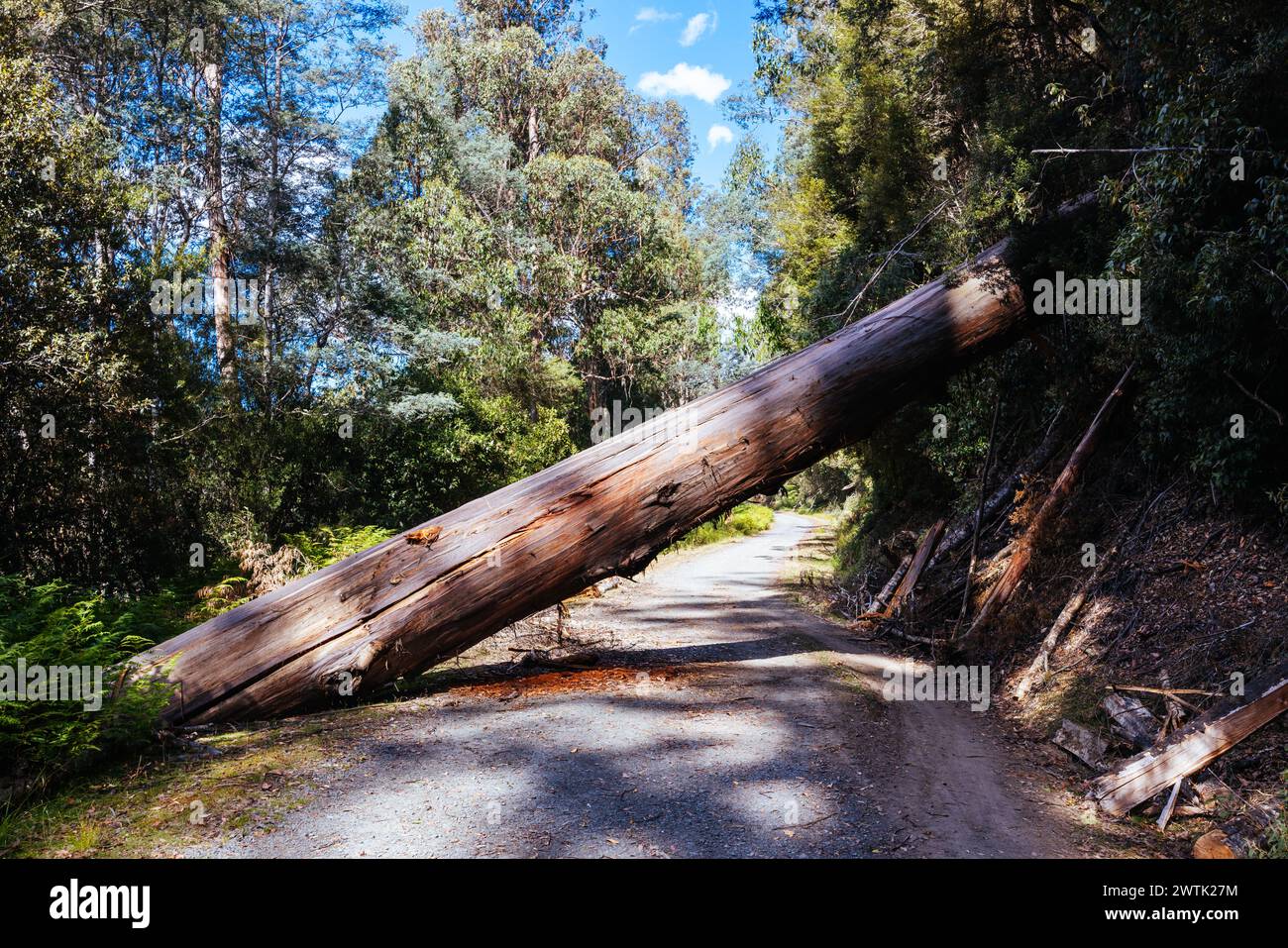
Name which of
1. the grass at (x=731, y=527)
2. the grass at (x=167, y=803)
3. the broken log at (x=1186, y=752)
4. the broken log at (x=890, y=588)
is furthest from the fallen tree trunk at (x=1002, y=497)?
the grass at (x=731, y=527)

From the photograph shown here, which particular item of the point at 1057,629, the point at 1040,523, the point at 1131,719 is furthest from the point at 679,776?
the point at 1040,523

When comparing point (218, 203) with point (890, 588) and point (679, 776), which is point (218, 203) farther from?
point (679, 776)

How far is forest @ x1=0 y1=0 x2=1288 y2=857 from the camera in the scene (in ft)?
16.9

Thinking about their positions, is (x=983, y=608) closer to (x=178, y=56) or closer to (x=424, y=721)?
(x=424, y=721)

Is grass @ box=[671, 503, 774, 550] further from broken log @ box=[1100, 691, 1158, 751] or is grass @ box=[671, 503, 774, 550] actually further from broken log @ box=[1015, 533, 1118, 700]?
broken log @ box=[1100, 691, 1158, 751]

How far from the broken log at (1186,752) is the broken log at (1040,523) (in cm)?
339

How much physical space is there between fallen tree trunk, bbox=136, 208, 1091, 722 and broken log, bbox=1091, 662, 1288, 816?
3.77 m

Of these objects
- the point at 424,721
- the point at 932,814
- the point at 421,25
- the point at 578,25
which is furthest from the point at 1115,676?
the point at 421,25

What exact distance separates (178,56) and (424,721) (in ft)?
67.3

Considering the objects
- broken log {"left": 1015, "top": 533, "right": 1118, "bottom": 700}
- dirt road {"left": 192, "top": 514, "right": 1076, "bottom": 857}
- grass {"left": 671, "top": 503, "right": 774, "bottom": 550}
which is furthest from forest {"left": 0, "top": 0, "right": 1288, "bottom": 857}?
grass {"left": 671, "top": 503, "right": 774, "bottom": 550}

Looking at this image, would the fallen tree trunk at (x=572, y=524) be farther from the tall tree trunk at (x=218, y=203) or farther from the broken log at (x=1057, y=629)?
the tall tree trunk at (x=218, y=203)

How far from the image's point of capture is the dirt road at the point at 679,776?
3.48 meters

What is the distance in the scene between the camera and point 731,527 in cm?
3097

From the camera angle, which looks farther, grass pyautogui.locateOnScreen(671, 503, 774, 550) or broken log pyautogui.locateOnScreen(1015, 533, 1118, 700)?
grass pyautogui.locateOnScreen(671, 503, 774, 550)
